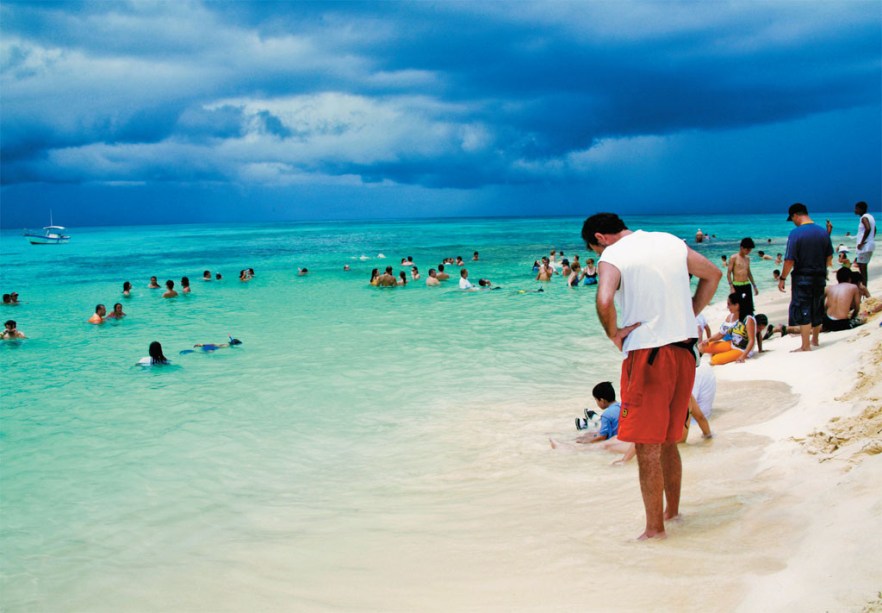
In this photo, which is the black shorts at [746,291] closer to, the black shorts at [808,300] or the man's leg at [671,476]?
the black shorts at [808,300]

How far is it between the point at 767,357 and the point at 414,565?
7870mm

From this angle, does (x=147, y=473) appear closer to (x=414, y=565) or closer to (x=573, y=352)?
(x=414, y=565)

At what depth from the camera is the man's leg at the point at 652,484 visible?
4.24m

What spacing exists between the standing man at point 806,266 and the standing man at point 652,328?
5.90 metres

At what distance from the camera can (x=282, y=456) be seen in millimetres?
8195

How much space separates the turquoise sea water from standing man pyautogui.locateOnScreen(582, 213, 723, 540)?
1302mm

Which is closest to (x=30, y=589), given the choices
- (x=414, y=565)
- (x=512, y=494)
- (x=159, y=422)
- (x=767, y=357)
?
(x=414, y=565)

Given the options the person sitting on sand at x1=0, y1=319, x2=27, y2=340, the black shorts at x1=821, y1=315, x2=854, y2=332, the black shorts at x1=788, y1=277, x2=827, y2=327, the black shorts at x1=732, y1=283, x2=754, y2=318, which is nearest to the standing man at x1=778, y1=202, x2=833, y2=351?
the black shorts at x1=788, y1=277, x2=827, y2=327

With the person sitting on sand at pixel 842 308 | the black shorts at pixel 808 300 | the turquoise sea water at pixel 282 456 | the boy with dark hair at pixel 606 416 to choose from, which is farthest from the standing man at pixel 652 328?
the person sitting on sand at pixel 842 308

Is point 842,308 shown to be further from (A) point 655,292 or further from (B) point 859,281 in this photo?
(A) point 655,292

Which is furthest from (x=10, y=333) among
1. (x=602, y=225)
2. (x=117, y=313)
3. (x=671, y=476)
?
(x=671, y=476)

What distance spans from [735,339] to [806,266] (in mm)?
2271

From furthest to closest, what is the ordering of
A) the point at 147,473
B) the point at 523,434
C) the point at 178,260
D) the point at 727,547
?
1. the point at 178,260
2. the point at 523,434
3. the point at 147,473
4. the point at 727,547

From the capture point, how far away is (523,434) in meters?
8.28
